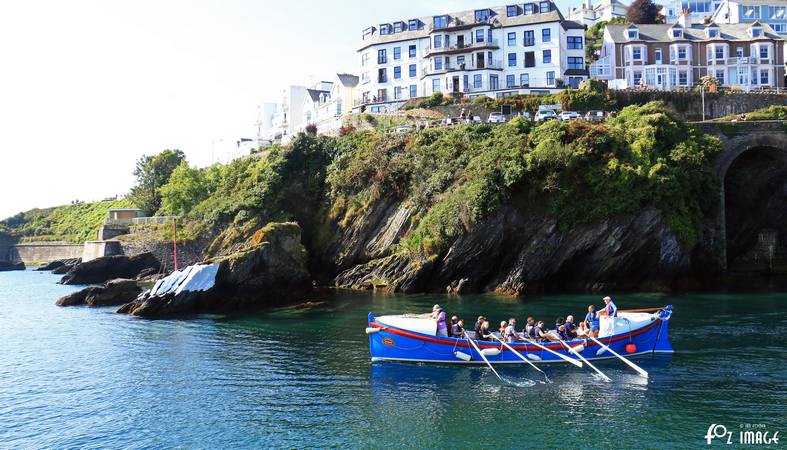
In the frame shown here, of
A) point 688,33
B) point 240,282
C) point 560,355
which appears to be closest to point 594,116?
point 688,33

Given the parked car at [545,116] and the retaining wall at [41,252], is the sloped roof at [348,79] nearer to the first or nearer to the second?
the parked car at [545,116]

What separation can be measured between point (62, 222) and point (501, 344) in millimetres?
117257

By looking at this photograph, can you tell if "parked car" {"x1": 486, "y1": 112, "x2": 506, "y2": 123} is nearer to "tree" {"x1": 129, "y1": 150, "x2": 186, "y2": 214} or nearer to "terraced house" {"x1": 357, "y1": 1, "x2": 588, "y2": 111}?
"terraced house" {"x1": 357, "y1": 1, "x2": 588, "y2": 111}

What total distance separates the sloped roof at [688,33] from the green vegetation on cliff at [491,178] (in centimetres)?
3282

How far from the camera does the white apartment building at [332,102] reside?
93312mm

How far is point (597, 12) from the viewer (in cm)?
13938

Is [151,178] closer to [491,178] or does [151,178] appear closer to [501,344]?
[491,178]

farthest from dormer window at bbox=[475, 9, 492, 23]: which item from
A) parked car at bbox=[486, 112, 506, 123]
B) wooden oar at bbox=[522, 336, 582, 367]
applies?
wooden oar at bbox=[522, 336, 582, 367]

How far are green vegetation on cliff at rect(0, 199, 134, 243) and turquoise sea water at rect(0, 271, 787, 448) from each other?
255 ft

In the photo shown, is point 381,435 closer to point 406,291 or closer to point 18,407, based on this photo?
point 18,407

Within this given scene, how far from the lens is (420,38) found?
3248 inches

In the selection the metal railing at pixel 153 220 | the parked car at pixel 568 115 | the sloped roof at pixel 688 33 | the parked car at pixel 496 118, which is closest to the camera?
the parked car at pixel 568 115

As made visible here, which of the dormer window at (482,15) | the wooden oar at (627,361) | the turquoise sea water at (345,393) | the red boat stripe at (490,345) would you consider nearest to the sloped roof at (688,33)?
the dormer window at (482,15)

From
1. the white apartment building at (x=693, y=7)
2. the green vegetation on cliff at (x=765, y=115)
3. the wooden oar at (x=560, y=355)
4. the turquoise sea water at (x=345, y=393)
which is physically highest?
the white apartment building at (x=693, y=7)
